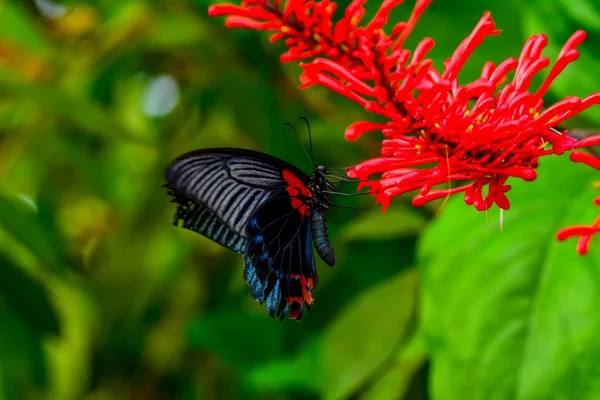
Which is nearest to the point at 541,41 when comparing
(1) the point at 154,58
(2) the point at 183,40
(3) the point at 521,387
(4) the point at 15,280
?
(3) the point at 521,387

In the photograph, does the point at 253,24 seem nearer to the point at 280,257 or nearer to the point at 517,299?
the point at 280,257

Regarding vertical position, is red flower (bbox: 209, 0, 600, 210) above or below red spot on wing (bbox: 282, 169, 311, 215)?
above

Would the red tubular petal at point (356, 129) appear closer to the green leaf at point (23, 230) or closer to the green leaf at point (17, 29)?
the green leaf at point (23, 230)

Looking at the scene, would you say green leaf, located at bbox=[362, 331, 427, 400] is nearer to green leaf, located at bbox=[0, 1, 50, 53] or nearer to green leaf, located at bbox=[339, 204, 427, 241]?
green leaf, located at bbox=[339, 204, 427, 241]

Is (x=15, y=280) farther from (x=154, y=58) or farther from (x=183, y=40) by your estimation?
(x=154, y=58)

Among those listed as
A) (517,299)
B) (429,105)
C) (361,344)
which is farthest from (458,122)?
(361,344)

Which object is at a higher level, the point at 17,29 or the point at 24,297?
the point at 17,29

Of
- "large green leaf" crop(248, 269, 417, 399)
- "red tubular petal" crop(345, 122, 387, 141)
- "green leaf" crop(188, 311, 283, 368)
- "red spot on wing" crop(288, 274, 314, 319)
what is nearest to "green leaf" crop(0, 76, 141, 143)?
"green leaf" crop(188, 311, 283, 368)
